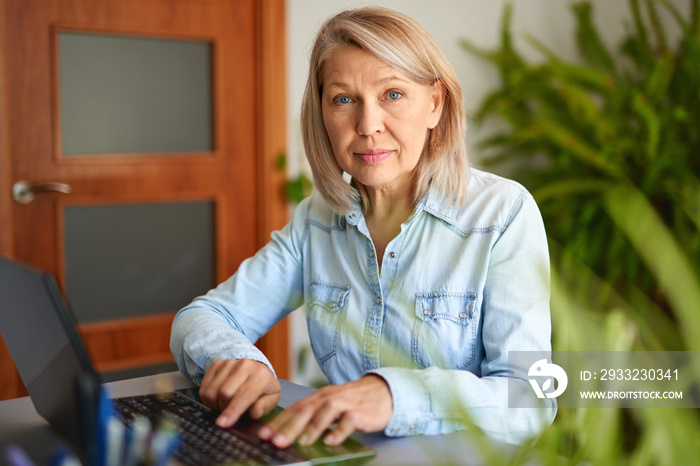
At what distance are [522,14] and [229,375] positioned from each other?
281 centimetres

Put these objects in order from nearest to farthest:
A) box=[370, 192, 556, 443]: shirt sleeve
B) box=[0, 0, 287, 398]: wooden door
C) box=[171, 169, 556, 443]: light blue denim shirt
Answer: box=[370, 192, 556, 443]: shirt sleeve < box=[171, 169, 556, 443]: light blue denim shirt < box=[0, 0, 287, 398]: wooden door

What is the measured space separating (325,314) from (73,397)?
0.69m

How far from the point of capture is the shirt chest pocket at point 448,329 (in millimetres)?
1234

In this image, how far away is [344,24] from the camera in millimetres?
1282

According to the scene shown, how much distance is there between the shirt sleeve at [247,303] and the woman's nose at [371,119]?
0.29 m

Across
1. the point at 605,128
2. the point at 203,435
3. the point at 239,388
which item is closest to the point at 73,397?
the point at 203,435

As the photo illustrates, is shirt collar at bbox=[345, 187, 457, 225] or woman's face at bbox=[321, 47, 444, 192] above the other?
woman's face at bbox=[321, 47, 444, 192]

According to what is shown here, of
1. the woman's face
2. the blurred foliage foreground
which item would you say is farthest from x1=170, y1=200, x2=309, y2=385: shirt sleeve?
the blurred foliage foreground

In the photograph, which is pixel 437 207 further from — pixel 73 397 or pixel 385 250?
pixel 73 397

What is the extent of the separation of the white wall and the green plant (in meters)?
0.08

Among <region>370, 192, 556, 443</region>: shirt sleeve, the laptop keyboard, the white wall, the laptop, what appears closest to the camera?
the laptop

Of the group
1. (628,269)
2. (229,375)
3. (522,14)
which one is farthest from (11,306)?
(522,14)

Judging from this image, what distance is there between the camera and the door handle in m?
2.46

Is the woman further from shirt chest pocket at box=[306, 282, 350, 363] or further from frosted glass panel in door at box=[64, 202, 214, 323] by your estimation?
frosted glass panel in door at box=[64, 202, 214, 323]
